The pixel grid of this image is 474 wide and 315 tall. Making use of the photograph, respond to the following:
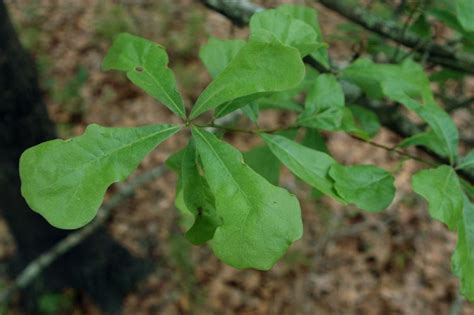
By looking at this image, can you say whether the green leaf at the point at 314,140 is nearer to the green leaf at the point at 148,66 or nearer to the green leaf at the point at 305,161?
the green leaf at the point at 305,161

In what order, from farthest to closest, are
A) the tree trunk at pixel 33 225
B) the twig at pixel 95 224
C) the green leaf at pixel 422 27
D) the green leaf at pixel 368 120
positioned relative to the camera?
1. the twig at pixel 95 224
2. the tree trunk at pixel 33 225
3. the green leaf at pixel 422 27
4. the green leaf at pixel 368 120

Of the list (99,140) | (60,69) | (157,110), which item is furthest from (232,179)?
(60,69)

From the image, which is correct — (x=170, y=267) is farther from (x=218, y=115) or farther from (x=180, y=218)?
(x=218, y=115)

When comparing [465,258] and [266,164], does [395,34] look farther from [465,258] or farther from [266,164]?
[465,258]

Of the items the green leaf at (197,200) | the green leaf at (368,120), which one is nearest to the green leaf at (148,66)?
the green leaf at (197,200)

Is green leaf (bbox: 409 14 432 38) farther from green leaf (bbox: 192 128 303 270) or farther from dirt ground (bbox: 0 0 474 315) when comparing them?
dirt ground (bbox: 0 0 474 315)

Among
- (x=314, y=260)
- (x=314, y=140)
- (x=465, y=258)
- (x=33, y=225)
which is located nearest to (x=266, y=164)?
(x=314, y=140)
